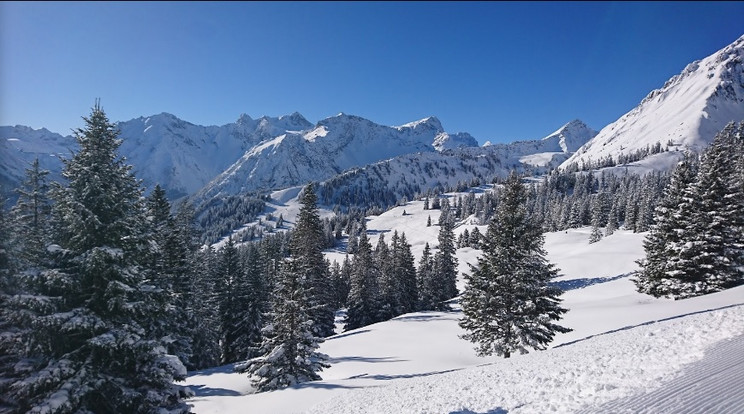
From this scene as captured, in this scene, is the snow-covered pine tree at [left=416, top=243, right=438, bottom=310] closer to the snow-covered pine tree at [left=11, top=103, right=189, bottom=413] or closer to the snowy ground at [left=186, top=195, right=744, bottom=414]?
the snowy ground at [left=186, top=195, right=744, bottom=414]

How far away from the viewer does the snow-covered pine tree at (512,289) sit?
18.0 metres

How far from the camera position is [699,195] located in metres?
23.5

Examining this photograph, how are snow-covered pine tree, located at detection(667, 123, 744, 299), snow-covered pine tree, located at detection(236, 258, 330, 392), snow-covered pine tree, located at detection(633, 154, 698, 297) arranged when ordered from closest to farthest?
1. snow-covered pine tree, located at detection(236, 258, 330, 392)
2. snow-covered pine tree, located at detection(667, 123, 744, 299)
3. snow-covered pine tree, located at detection(633, 154, 698, 297)

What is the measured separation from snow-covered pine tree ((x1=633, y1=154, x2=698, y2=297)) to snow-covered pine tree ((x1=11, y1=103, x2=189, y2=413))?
28.4m

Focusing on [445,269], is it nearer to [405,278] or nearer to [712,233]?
[405,278]

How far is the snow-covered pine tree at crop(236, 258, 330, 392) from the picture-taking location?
19547 mm

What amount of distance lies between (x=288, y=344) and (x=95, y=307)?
10.3 meters

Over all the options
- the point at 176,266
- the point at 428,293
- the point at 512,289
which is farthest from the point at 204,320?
the point at 428,293

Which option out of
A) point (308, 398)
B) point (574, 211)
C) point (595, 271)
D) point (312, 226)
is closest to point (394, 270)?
point (312, 226)

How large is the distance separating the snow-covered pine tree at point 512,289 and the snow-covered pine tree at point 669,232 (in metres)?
11.1

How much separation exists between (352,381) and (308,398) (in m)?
3.17

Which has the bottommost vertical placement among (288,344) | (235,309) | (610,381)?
(235,309)

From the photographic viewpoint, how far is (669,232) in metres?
24.8

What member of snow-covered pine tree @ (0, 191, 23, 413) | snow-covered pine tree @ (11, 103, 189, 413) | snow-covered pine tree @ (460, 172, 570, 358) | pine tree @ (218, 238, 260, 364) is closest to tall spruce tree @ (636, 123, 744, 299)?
snow-covered pine tree @ (460, 172, 570, 358)
